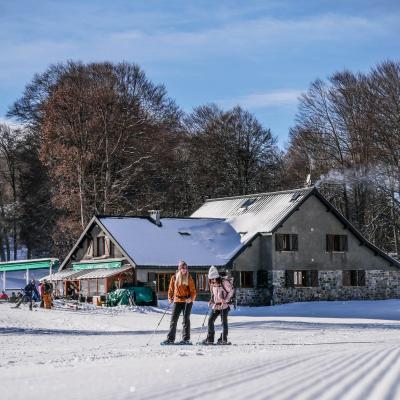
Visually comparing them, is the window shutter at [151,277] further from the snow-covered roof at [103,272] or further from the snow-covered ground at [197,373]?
the snow-covered ground at [197,373]

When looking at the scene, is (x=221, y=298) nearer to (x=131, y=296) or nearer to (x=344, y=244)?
(x=131, y=296)

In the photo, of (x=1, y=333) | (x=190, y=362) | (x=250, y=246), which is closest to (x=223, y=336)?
(x=190, y=362)

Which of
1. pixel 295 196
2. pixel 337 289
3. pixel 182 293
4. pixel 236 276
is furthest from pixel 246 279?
→ pixel 182 293

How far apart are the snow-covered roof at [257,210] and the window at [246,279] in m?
1.86

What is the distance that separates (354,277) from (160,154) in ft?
49.1

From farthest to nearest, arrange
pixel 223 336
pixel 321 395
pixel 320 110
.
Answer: pixel 320 110 < pixel 223 336 < pixel 321 395

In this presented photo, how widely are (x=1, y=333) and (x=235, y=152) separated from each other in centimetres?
3988

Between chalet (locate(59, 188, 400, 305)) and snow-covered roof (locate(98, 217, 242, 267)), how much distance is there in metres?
0.06

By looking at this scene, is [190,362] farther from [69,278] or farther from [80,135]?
[80,135]

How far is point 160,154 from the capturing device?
51.9m

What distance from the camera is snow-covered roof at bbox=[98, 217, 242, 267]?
4103 centimetres

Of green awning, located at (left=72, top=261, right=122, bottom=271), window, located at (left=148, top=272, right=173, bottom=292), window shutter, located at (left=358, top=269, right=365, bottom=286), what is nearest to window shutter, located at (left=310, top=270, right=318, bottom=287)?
window shutter, located at (left=358, top=269, right=365, bottom=286)

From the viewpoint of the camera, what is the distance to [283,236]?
44500mm

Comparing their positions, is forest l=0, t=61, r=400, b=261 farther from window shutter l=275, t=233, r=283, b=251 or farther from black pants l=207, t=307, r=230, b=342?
black pants l=207, t=307, r=230, b=342
